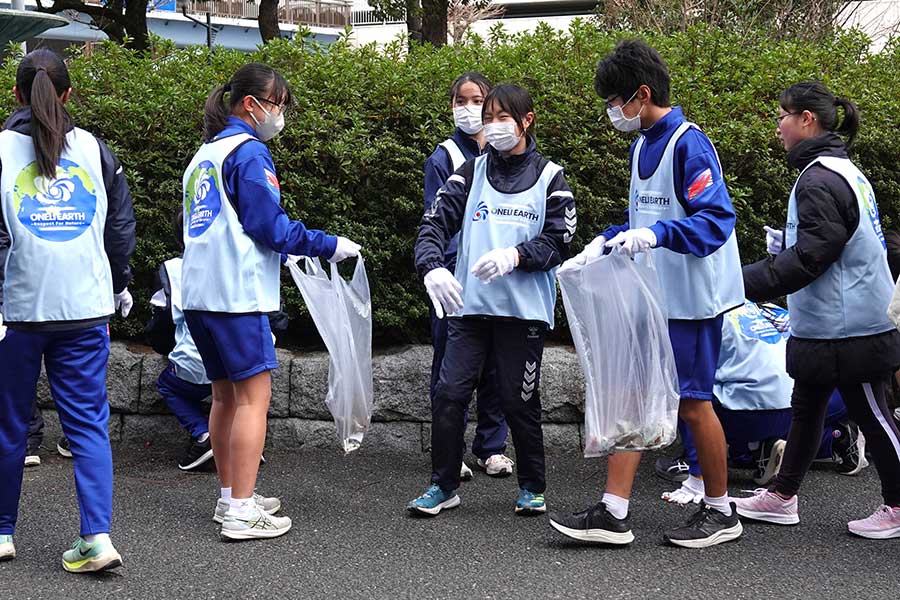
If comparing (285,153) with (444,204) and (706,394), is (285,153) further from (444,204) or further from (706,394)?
(706,394)

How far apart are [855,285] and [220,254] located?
248cm

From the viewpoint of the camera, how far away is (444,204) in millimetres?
4500

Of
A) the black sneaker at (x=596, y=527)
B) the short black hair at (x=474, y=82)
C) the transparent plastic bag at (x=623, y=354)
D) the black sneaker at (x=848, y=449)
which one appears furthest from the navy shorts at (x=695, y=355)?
the short black hair at (x=474, y=82)

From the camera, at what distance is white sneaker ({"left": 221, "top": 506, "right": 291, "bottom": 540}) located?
4168 mm

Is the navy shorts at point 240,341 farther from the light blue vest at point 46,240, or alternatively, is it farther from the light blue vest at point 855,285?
the light blue vest at point 855,285

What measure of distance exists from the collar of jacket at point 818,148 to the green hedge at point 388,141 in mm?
1411

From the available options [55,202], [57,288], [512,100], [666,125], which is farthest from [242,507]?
[666,125]

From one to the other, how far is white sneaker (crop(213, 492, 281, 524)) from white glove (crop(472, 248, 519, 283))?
4.32ft

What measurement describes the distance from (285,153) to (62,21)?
8.70 feet

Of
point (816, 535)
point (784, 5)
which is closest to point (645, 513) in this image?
point (816, 535)

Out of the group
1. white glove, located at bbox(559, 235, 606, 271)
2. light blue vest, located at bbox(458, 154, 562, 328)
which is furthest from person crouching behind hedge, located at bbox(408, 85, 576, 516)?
white glove, located at bbox(559, 235, 606, 271)

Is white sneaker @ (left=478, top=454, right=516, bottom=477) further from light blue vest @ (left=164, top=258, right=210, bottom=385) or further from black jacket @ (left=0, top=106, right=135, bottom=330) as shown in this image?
black jacket @ (left=0, top=106, right=135, bottom=330)

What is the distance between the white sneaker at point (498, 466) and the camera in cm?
514

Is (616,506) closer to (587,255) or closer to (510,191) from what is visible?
(587,255)
